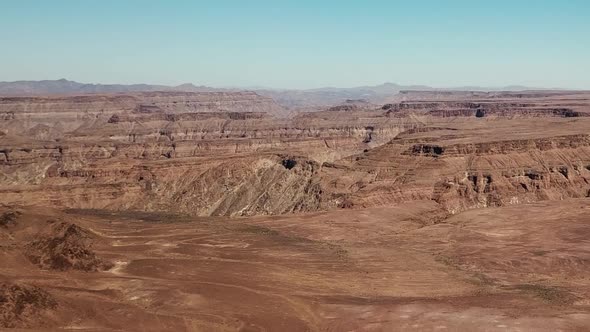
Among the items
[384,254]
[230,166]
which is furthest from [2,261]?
[230,166]

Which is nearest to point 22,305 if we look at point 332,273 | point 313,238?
point 332,273

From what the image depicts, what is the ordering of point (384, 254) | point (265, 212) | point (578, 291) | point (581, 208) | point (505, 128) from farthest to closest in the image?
point (505, 128), point (265, 212), point (581, 208), point (384, 254), point (578, 291)

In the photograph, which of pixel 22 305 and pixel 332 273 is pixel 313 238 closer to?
pixel 332 273

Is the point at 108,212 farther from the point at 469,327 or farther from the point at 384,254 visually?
the point at 469,327

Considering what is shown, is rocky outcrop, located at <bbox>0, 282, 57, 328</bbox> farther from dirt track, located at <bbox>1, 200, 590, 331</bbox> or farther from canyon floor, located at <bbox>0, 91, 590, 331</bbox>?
dirt track, located at <bbox>1, 200, 590, 331</bbox>

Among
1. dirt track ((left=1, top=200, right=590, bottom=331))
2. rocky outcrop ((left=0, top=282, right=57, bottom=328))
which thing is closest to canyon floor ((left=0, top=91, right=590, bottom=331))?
rocky outcrop ((left=0, top=282, right=57, bottom=328))

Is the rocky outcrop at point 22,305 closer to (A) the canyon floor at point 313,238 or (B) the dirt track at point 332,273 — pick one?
(A) the canyon floor at point 313,238

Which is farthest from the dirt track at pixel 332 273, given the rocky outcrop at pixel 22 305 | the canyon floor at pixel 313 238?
the rocky outcrop at pixel 22 305

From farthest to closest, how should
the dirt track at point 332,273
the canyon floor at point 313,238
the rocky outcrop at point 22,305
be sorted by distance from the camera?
the canyon floor at point 313,238
the dirt track at point 332,273
the rocky outcrop at point 22,305
